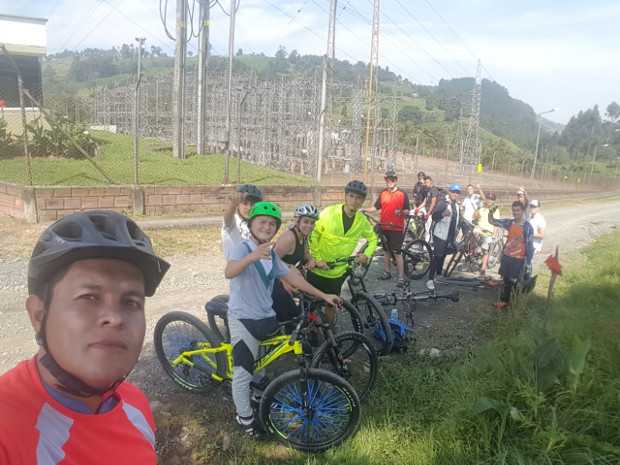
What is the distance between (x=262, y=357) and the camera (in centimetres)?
356

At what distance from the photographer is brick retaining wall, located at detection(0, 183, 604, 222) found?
31.0 ft

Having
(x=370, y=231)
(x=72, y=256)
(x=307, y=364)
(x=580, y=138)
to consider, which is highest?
(x=580, y=138)

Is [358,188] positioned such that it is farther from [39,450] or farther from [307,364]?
[39,450]

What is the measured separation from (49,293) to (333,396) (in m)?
2.58

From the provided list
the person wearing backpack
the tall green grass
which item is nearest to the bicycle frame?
the tall green grass

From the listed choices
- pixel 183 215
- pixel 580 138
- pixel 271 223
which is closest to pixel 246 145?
pixel 183 215

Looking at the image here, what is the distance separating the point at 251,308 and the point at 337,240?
1.78 metres

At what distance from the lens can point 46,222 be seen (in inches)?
372

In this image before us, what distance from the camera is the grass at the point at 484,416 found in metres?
3.16

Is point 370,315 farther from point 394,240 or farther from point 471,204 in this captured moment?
point 471,204

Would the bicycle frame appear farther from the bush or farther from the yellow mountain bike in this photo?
the bush

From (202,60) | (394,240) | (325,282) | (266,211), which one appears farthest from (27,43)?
(266,211)

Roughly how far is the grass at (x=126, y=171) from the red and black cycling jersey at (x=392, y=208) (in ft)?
22.0

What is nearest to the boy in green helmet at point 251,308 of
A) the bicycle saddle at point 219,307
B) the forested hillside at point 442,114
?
the bicycle saddle at point 219,307
